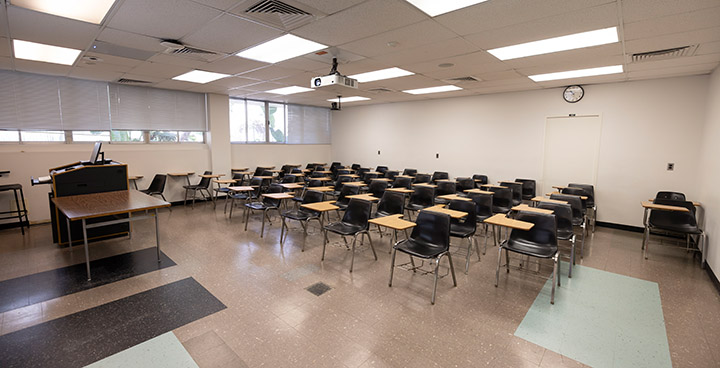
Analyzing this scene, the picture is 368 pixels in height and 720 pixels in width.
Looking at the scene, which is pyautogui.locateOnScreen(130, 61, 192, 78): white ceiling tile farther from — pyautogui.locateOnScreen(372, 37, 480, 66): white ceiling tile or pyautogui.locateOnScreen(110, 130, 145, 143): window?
pyautogui.locateOnScreen(372, 37, 480, 66): white ceiling tile

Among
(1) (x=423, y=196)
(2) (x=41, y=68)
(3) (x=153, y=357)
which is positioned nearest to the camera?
(3) (x=153, y=357)

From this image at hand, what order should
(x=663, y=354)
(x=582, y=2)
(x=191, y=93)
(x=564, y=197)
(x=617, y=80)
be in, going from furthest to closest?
(x=191, y=93), (x=617, y=80), (x=564, y=197), (x=582, y=2), (x=663, y=354)

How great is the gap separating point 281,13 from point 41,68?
564 centimetres

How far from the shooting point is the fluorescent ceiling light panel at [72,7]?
10.2ft

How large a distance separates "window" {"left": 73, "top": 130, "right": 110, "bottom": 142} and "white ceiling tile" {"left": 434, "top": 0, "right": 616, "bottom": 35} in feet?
26.2

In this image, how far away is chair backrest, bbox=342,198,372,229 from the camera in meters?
4.59

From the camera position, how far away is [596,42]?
13.4ft

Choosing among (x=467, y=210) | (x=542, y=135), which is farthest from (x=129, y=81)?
(x=542, y=135)

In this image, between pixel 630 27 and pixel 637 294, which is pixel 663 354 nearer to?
pixel 637 294

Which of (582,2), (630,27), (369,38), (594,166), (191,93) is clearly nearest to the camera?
(582,2)

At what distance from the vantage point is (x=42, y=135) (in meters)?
6.71

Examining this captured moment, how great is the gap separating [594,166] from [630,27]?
4.28 meters

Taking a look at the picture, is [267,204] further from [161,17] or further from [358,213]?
[161,17]

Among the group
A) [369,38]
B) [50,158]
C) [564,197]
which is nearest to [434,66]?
[369,38]
